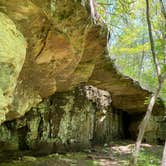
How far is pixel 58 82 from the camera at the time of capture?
802 cm

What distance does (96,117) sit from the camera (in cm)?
1212

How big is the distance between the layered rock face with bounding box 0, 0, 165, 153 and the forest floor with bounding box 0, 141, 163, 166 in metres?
0.68

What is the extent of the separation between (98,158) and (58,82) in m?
3.27

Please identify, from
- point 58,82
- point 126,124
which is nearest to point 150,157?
point 58,82

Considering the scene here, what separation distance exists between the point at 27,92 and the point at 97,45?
196cm

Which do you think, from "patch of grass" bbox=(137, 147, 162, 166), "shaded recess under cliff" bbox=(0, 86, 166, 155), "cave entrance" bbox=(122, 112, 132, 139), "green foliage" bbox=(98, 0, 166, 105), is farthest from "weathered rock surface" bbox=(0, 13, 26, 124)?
"cave entrance" bbox=(122, 112, 132, 139)

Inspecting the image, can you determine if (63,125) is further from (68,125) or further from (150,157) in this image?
(150,157)

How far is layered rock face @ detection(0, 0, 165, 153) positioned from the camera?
12.0 feet

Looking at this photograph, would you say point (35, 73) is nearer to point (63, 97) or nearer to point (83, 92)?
point (63, 97)

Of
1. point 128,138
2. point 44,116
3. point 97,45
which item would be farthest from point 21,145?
point 128,138

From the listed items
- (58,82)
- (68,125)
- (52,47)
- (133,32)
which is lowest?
(68,125)

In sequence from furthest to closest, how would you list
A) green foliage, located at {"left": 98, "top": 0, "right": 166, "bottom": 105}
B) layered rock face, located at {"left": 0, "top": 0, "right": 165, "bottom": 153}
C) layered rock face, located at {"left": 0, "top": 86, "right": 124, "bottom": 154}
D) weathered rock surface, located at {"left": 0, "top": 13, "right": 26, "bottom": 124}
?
1. layered rock face, located at {"left": 0, "top": 86, "right": 124, "bottom": 154}
2. green foliage, located at {"left": 98, "top": 0, "right": 166, "bottom": 105}
3. layered rock face, located at {"left": 0, "top": 0, "right": 165, "bottom": 153}
4. weathered rock surface, located at {"left": 0, "top": 13, "right": 26, "bottom": 124}

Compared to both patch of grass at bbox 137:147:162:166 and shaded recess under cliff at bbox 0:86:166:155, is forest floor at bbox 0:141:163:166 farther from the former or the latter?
shaded recess under cliff at bbox 0:86:166:155

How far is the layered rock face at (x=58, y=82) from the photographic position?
3.67 meters
